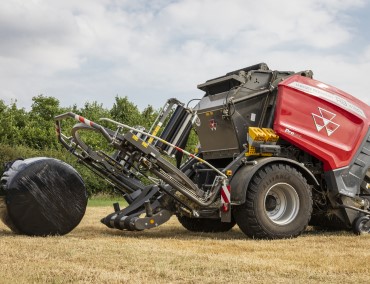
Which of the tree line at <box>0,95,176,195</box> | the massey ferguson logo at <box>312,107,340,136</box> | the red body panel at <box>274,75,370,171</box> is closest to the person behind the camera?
the red body panel at <box>274,75,370,171</box>

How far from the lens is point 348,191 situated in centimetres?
893

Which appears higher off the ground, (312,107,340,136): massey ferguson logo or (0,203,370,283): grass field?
(312,107,340,136): massey ferguson logo

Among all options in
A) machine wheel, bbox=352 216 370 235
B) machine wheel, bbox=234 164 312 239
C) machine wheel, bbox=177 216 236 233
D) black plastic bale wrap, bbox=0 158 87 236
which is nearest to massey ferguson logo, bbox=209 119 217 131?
machine wheel, bbox=234 164 312 239

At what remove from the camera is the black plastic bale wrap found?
7945mm

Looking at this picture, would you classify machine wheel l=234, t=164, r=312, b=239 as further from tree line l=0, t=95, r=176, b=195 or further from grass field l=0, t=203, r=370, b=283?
tree line l=0, t=95, r=176, b=195

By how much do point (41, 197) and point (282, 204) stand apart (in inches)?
132

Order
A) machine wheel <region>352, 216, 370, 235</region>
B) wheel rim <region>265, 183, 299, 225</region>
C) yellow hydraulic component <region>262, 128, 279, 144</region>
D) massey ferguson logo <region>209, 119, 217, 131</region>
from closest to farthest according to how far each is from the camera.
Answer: wheel rim <region>265, 183, 299, 225</region> → yellow hydraulic component <region>262, 128, 279, 144</region> → machine wheel <region>352, 216, 370, 235</region> → massey ferguson logo <region>209, 119, 217, 131</region>

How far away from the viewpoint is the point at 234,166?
8.45 metres

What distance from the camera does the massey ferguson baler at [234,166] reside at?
8047 mm

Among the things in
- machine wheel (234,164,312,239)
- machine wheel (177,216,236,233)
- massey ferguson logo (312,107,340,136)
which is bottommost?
machine wheel (177,216,236,233)

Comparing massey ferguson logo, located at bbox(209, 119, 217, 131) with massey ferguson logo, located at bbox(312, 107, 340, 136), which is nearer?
massey ferguson logo, located at bbox(312, 107, 340, 136)

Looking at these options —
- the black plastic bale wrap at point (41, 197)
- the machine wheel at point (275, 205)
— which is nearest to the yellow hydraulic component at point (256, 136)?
the machine wheel at point (275, 205)

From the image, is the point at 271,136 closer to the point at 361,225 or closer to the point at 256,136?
the point at 256,136

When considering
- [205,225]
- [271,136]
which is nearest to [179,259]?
[271,136]
